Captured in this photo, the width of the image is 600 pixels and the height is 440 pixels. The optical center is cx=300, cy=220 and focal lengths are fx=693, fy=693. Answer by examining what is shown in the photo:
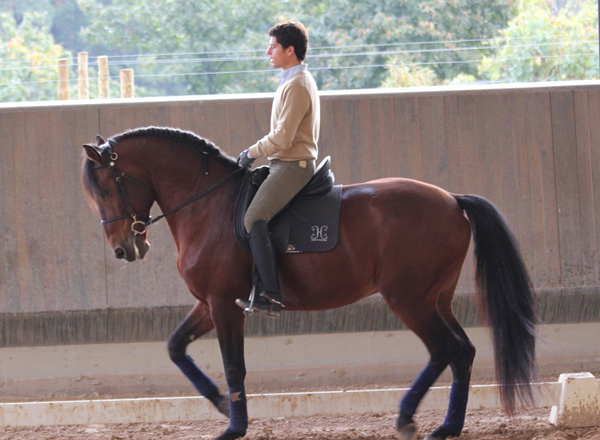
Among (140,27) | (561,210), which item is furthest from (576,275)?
(140,27)

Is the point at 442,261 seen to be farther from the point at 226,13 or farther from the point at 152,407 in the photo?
the point at 226,13

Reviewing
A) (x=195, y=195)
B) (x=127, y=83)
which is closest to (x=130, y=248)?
(x=195, y=195)

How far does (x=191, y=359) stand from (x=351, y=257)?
109 cm

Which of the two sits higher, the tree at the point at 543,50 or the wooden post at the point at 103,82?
the tree at the point at 543,50

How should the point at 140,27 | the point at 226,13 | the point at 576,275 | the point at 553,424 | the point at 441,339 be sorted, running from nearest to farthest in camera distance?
1. the point at 441,339
2. the point at 553,424
3. the point at 576,275
4. the point at 226,13
5. the point at 140,27

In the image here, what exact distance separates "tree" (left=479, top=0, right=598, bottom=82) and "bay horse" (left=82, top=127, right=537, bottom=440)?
1170 centimetres

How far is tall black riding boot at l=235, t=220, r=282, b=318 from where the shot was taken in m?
3.67

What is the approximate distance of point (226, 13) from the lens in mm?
17203

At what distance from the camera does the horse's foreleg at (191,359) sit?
396cm

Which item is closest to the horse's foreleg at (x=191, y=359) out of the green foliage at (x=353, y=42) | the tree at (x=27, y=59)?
the green foliage at (x=353, y=42)

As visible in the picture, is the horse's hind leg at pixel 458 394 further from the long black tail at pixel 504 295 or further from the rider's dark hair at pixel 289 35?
the rider's dark hair at pixel 289 35

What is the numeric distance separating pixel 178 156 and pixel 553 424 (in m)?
2.67

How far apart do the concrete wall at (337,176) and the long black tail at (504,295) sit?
5.65 feet

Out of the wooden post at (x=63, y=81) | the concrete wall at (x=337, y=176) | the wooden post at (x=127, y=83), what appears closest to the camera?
the concrete wall at (x=337, y=176)
